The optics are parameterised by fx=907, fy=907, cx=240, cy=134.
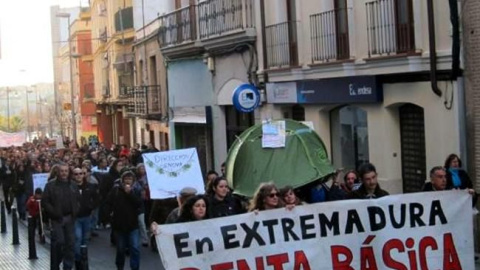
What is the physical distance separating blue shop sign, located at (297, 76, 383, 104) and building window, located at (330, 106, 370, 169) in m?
0.58

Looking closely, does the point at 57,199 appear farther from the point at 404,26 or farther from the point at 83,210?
the point at 404,26

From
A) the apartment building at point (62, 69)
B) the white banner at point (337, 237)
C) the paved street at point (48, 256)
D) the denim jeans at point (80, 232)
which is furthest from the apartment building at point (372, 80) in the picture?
the apartment building at point (62, 69)

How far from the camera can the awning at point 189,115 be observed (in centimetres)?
2660

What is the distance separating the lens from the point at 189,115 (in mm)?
27875

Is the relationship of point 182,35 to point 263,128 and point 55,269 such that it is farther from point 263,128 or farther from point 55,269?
point 55,269

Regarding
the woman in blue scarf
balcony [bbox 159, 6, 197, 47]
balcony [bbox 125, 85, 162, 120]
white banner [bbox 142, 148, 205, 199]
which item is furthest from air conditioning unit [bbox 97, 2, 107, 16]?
the woman in blue scarf

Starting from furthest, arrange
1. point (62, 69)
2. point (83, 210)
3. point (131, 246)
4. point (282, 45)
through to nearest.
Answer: point (62, 69)
point (282, 45)
point (83, 210)
point (131, 246)

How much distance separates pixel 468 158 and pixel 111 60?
33.0 m

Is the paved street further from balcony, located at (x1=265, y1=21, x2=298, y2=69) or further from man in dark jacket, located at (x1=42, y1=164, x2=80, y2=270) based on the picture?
balcony, located at (x1=265, y1=21, x2=298, y2=69)

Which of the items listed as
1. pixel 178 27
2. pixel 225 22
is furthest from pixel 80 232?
pixel 178 27

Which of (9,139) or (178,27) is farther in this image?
(9,139)

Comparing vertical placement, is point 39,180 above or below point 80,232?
above

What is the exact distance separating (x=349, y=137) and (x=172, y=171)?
18.0 ft

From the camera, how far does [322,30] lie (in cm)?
1823
